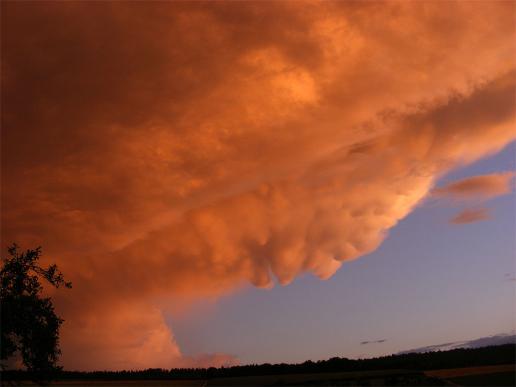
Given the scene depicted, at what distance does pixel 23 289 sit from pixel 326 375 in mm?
26978

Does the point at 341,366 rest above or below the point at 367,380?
above

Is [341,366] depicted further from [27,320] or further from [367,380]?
[27,320]

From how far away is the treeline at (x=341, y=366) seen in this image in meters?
45.4

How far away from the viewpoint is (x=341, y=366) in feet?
156

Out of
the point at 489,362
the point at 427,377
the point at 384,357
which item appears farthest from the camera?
the point at 384,357

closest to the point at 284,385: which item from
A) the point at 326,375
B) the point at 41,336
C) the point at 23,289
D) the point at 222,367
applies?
the point at 326,375

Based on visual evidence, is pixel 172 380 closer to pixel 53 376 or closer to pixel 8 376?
pixel 53 376

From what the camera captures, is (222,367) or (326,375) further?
(222,367)

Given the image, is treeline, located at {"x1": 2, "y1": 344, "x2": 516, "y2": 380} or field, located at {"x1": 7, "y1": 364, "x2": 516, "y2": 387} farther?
treeline, located at {"x1": 2, "y1": 344, "x2": 516, "y2": 380}

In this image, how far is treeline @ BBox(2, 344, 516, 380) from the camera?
4541 centimetres

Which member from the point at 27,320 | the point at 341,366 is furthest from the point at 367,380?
the point at 27,320

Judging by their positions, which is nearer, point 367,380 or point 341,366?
point 367,380

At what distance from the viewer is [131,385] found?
46906mm

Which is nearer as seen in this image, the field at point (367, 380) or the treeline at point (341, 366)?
the field at point (367, 380)
